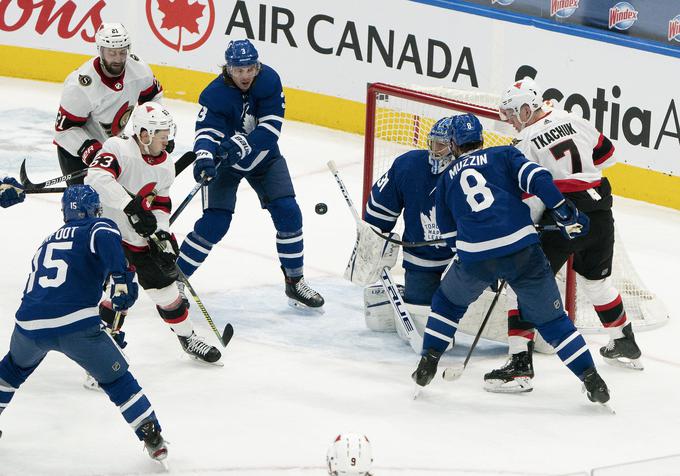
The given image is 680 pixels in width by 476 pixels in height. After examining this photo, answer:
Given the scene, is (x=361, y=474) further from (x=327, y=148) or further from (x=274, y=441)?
(x=327, y=148)

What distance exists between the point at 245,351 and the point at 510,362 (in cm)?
112

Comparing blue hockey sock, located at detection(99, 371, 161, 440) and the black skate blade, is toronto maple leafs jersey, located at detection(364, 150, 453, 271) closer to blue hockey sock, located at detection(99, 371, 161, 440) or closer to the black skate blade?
the black skate blade

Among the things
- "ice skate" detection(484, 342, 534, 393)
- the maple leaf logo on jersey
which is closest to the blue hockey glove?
the maple leaf logo on jersey

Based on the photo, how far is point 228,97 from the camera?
5664mm

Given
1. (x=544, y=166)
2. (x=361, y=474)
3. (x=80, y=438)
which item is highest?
(x=544, y=166)

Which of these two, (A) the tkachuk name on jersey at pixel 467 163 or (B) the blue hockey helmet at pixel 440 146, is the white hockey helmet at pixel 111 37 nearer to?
(B) the blue hockey helmet at pixel 440 146

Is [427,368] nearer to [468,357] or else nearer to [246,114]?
[468,357]

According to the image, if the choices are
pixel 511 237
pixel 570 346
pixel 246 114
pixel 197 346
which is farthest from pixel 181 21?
pixel 570 346

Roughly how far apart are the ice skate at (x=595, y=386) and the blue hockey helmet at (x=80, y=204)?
1.85 metres

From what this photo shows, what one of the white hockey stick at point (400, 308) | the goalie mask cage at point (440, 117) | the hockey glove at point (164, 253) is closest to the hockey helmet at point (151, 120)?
the hockey glove at point (164, 253)

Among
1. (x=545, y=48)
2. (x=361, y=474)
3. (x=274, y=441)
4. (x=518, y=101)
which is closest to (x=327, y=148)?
(x=545, y=48)

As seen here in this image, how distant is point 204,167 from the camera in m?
5.46

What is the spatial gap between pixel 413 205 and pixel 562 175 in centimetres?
67

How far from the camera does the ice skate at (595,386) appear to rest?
183 inches
